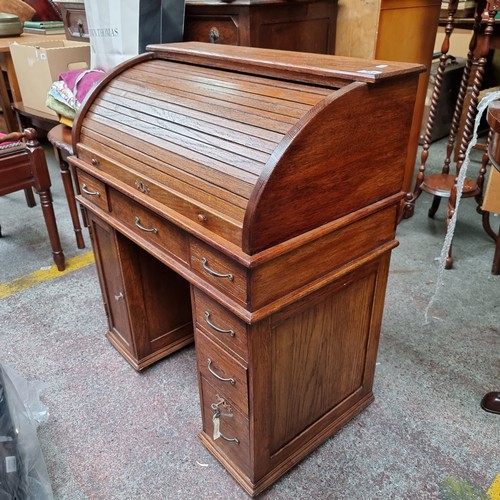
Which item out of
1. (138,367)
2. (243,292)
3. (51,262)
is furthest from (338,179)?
(51,262)

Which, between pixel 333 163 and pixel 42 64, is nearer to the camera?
pixel 333 163

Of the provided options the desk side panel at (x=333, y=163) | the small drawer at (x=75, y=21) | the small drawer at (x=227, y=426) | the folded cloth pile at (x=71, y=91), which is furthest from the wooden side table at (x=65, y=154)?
the desk side panel at (x=333, y=163)

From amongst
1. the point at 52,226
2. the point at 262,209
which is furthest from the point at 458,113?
the point at 52,226

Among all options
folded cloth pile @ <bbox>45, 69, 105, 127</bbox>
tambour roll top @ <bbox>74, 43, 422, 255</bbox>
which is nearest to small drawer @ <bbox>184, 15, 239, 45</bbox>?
folded cloth pile @ <bbox>45, 69, 105, 127</bbox>

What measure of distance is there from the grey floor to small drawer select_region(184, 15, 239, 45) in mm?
1343

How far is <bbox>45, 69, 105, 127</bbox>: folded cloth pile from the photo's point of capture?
83.0 inches

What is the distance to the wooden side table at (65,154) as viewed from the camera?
2217 millimetres

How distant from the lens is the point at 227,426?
4.72 ft

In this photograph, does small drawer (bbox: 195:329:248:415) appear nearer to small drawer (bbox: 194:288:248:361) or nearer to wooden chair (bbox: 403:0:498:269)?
small drawer (bbox: 194:288:248:361)

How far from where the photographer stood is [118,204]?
1.56 m

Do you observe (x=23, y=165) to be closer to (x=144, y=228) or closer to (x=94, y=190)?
(x=94, y=190)

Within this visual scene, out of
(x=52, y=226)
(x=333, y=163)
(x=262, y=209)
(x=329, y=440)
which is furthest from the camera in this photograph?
(x=52, y=226)

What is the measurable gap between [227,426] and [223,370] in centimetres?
22

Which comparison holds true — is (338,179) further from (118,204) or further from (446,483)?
(446,483)
